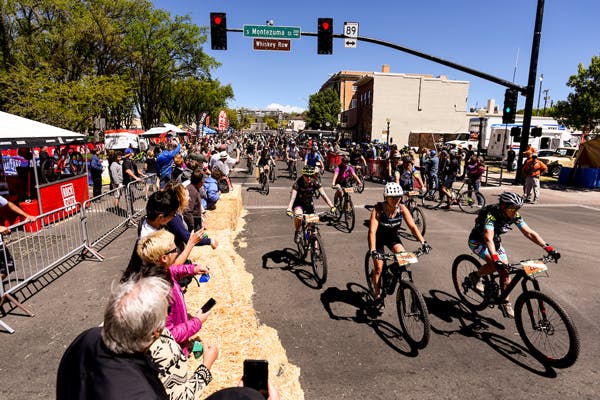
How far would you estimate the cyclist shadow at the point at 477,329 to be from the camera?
13.5ft

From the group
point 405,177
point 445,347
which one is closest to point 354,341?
point 445,347

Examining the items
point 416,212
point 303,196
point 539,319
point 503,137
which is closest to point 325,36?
point 416,212

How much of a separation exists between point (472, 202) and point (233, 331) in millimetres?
10120

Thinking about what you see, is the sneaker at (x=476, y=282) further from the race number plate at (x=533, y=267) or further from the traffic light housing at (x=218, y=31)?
the traffic light housing at (x=218, y=31)

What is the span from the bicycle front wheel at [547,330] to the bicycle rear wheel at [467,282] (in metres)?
0.68

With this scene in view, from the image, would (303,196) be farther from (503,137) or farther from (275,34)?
(503,137)

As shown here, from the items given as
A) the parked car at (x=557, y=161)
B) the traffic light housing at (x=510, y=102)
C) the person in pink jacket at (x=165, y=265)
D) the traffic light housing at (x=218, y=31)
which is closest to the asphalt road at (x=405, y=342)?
the person in pink jacket at (x=165, y=265)

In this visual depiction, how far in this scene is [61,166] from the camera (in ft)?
45.6

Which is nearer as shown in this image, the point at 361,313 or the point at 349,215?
the point at 361,313

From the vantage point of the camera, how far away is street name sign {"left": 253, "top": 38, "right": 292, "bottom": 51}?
1408cm

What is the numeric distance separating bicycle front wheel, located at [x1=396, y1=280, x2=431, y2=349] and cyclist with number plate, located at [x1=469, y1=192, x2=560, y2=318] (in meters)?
1.15

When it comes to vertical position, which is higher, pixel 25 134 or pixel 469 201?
pixel 25 134

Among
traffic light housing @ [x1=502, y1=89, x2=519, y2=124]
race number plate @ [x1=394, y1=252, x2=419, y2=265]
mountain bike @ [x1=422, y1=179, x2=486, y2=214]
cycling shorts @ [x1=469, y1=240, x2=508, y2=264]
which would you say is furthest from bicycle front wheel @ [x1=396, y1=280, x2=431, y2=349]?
traffic light housing @ [x1=502, y1=89, x2=519, y2=124]

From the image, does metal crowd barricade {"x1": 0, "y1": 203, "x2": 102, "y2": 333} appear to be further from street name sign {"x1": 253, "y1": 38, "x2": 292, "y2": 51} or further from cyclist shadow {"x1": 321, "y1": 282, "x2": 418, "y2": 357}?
street name sign {"x1": 253, "y1": 38, "x2": 292, "y2": 51}
